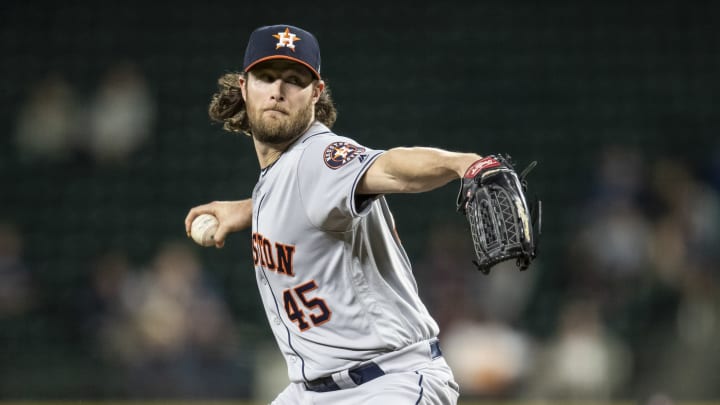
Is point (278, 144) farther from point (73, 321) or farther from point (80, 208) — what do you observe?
point (80, 208)

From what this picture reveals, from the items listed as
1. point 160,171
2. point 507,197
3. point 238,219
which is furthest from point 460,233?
point 507,197

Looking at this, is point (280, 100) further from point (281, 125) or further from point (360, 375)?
point (360, 375)

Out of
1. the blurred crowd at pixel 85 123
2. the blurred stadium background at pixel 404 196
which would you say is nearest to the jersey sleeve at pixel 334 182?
the blurred stadium background at pixel 404 196

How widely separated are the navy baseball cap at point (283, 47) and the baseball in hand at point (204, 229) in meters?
0.70

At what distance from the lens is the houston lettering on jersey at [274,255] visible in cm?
333

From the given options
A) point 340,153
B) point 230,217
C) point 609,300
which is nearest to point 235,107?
point 230,217

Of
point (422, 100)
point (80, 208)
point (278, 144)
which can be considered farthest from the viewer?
point (422, 100)

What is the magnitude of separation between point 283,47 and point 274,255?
713 mm

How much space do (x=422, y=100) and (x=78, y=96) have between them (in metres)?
3.78

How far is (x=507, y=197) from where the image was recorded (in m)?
2.67

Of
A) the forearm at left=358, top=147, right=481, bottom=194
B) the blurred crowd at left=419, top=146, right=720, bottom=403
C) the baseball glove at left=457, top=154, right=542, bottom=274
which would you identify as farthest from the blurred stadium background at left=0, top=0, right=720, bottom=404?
the baseball glove at left=457, top=154, right=542, bottom=274

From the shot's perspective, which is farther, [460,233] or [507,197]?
[460,233]

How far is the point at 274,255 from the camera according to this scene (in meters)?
3.39

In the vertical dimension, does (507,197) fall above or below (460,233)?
above
